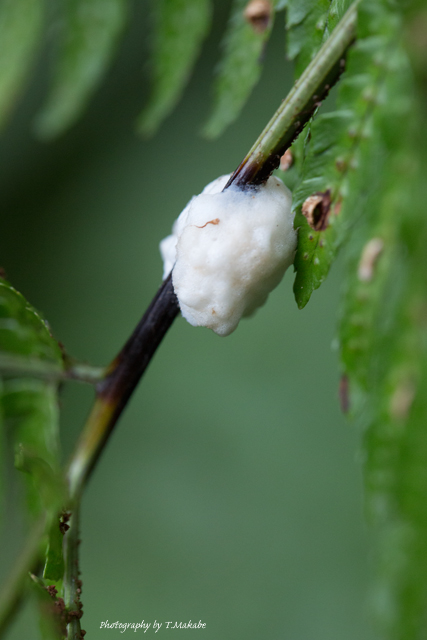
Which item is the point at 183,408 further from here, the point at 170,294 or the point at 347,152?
the point at 347,152

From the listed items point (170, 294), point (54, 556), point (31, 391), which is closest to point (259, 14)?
point (170, 294)

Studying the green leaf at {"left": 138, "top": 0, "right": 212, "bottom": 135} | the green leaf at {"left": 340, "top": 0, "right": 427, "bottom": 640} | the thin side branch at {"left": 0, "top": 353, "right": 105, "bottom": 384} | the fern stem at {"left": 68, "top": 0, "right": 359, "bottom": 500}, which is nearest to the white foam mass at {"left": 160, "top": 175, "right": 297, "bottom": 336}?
the fern stem at {"left": 68, "top": 0, "right": 359, "bottom": 500}

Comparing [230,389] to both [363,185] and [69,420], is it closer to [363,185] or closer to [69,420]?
[69,420]

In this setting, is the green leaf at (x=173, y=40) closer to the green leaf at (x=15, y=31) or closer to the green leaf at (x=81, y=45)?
the green leaf at (x=81, y=45)

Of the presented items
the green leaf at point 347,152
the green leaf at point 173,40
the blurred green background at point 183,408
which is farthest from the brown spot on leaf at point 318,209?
the blurred green background at point 183,408

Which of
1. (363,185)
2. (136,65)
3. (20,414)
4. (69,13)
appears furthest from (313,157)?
(136,65)

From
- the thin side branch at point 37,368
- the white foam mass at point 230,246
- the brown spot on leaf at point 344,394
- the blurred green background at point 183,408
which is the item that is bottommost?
the blurred green background at point 183,408
